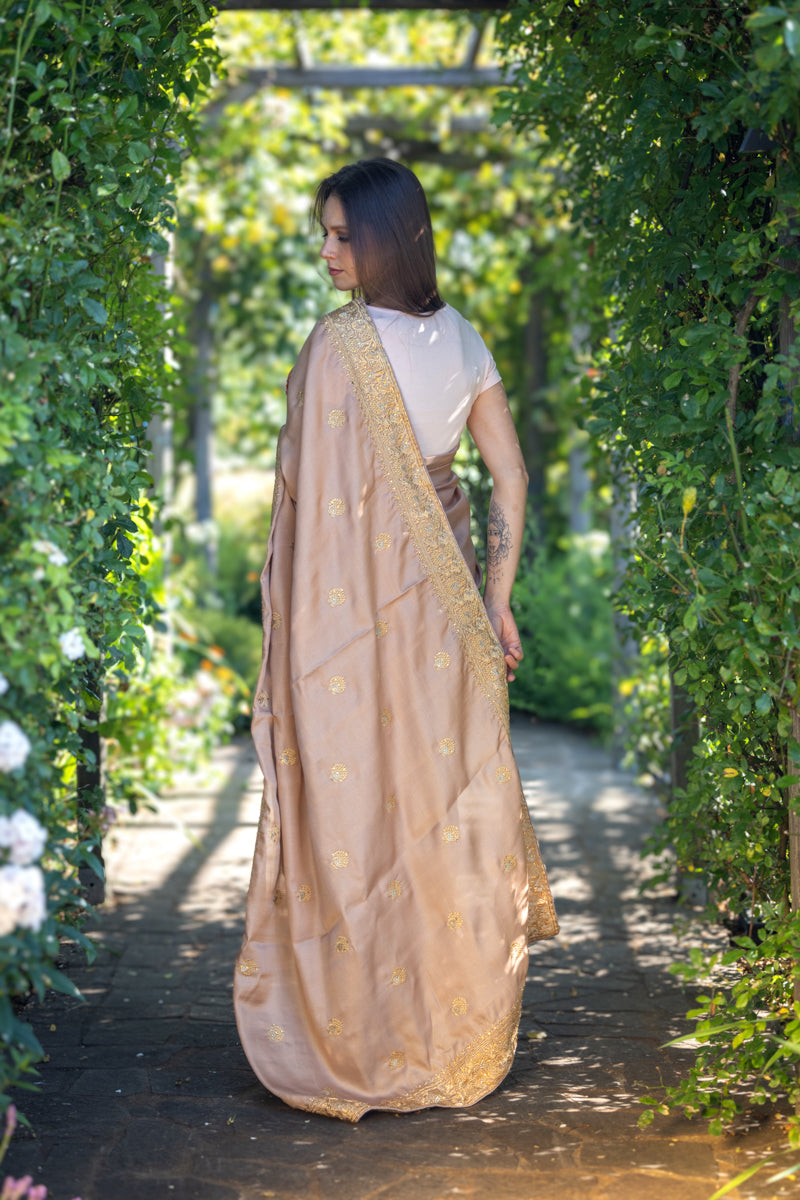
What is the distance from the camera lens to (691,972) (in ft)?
7.18

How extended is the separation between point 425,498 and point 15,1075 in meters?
1.25

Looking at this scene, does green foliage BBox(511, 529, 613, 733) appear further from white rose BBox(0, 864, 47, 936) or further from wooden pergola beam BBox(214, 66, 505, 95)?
white rose BBox(0, 864, 47, 936)

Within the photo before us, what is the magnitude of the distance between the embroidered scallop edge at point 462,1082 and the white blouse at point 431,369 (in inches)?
44.7

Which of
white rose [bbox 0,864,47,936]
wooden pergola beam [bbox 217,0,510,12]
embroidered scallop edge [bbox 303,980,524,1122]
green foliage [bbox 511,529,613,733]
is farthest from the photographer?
green foliage [bbox 511,529,613,733]

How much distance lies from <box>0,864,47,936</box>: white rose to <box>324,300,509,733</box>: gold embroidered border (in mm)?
1034

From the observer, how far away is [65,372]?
2.03 meters

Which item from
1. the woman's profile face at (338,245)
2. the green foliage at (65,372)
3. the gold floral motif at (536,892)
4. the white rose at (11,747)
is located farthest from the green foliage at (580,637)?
the white rose at (11,747)

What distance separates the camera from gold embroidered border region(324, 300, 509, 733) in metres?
2.45

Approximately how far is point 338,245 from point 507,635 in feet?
2.77

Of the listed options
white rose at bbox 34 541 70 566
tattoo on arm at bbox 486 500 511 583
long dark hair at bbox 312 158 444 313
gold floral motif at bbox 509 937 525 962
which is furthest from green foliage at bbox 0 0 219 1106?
gold floral motif at bbox 509 937 525 962

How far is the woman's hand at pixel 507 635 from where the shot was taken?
2.58 m

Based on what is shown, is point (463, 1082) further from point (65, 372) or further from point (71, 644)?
point (65, 372)

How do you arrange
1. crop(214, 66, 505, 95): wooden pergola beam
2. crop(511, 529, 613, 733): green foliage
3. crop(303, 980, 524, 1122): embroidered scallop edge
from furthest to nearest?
crop(511, 529, 613, 733): green foliage, crop(214, 66, 505, 95): wooden pergola beam, crop(303, 980, 524, 1122): embroidered scallop edge

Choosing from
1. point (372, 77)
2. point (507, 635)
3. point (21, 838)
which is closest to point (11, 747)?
point (21, 838)
